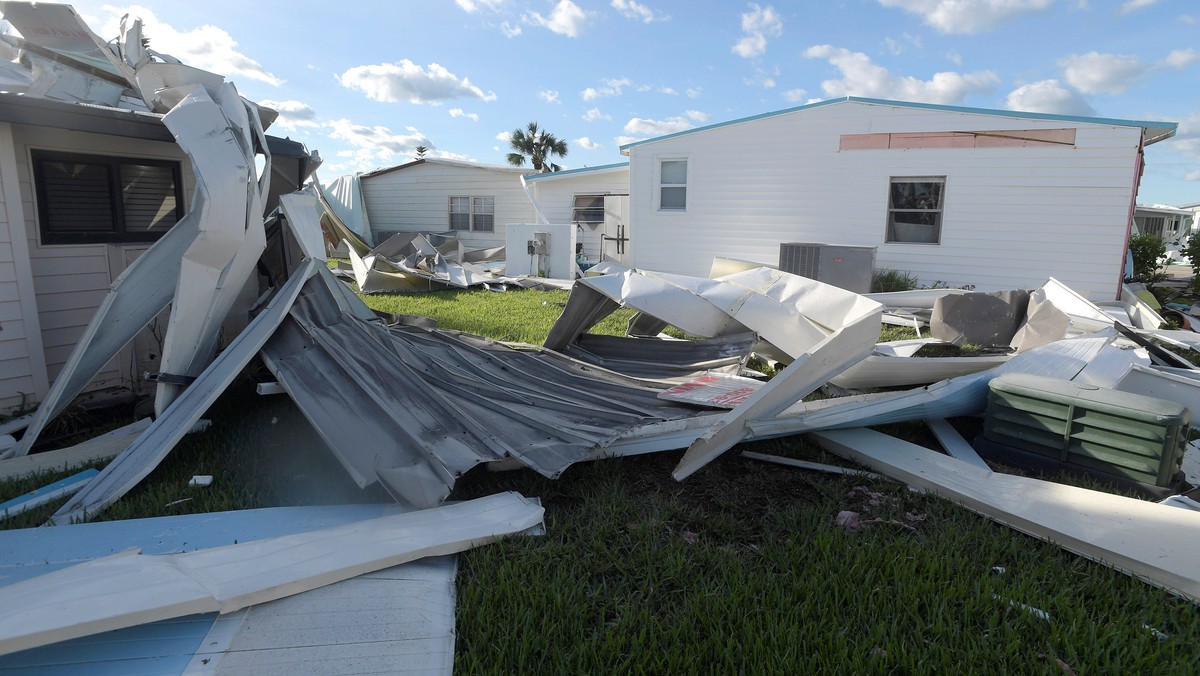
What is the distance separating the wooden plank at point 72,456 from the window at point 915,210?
414 inches

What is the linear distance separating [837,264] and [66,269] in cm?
900

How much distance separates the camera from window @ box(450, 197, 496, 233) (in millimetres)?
17734

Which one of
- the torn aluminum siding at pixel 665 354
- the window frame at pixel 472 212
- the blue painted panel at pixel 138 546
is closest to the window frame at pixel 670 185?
the window frame at pixel 472 212

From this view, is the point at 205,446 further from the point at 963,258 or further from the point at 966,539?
the point at 963,258

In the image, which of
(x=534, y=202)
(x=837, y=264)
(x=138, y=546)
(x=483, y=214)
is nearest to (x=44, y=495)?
(x=138, y=546)

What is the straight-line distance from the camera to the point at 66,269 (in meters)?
4.55

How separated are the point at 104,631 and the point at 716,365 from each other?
3906 mm

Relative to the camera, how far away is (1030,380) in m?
3.68

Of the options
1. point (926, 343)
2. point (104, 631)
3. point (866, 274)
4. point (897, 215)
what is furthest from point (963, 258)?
point (104, 631)

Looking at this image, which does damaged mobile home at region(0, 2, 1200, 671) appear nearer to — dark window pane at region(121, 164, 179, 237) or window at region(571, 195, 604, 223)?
dark window pane at region(121, 164, 179, 237)

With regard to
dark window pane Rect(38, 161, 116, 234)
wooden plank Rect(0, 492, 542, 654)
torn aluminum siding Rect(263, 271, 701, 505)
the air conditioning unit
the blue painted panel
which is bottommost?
the blue painted panel

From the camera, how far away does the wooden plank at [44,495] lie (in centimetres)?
293

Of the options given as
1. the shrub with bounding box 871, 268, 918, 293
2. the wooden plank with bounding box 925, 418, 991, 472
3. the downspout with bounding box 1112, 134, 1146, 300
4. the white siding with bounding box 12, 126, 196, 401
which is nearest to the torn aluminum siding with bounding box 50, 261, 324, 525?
the white siding with bounding box 12, 126, 196, 401

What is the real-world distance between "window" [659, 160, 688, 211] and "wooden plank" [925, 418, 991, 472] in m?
8.79
